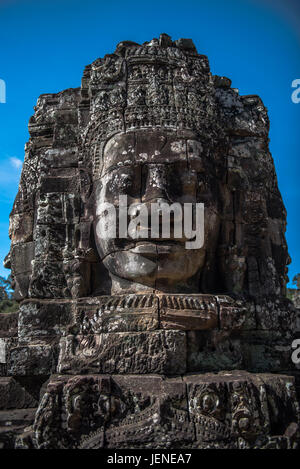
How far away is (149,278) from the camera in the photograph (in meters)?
4.33

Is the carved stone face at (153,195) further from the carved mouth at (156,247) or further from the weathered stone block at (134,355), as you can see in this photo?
the weathered stone block at (134,355)

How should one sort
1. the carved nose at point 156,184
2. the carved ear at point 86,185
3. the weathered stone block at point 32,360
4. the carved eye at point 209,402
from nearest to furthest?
the carved eye at point 209,402
the weathered stone block at point 32,360
the carved nose at point 156,184
the carved ear at point 86,185

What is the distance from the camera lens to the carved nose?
4469 millimetres

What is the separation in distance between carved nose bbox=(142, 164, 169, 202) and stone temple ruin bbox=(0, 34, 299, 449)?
0.02 metres

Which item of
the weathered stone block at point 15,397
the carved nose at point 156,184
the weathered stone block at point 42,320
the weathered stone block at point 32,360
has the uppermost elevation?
the carved nose at point 156,184

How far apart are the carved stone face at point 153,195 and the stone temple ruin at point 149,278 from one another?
0.02 m

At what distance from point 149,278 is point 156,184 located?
1039 mm

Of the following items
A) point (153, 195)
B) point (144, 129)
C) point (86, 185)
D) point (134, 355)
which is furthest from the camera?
point (86, 185)

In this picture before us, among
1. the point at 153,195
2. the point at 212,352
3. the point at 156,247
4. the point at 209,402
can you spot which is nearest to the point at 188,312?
the point at 212,352

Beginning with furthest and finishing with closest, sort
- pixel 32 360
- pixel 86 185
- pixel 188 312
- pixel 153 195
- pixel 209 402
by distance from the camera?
pixel 86 185, pixel 153 195, pixel 32 360, pixel 188 312, pixel 209 402

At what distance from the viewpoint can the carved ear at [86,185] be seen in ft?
16.6

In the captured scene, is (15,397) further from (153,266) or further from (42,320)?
(153,266)

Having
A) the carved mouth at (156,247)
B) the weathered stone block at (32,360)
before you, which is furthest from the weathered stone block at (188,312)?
the weathered stone block at (32,360)

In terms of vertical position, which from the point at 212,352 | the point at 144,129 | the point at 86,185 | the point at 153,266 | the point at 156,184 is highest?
the point at 144,129
